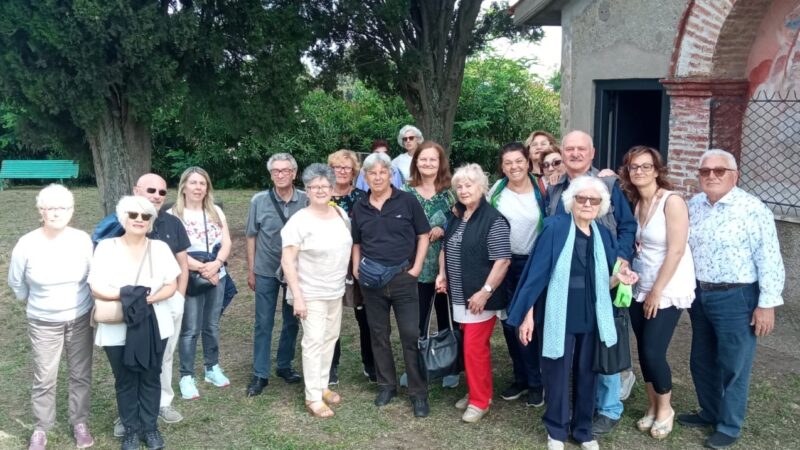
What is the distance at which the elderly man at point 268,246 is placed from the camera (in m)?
5.82

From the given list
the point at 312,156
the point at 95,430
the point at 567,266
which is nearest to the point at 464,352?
the point at 567,266

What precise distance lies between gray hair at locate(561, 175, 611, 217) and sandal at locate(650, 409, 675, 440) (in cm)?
151

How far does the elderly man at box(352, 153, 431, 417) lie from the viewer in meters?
5.35

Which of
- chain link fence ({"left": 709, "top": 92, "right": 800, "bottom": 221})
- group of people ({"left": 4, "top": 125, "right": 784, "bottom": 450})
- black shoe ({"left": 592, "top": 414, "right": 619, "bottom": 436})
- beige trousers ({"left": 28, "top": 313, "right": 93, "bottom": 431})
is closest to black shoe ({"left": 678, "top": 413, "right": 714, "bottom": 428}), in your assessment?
group of people ({"left": 4, "top": 125, "right": 784, "bottom": 450})

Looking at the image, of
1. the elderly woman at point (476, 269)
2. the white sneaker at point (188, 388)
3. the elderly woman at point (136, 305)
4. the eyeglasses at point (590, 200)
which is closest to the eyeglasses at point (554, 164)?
the elderly woman at point (476, 269)

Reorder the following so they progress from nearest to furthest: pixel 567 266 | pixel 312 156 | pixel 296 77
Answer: pixel 567 266 < pixel 296 77 < pixel 312 156

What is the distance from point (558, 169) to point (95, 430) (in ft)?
12.2

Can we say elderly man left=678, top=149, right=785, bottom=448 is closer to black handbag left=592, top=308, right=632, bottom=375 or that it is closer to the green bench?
black handbag left=592, top=308, right=632, bottom=375

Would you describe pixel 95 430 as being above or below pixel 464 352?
below

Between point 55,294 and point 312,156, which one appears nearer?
point 55,294

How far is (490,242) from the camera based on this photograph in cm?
514

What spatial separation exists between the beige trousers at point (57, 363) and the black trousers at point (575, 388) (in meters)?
2.92

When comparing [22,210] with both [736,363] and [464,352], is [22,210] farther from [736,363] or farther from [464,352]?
[736,363]

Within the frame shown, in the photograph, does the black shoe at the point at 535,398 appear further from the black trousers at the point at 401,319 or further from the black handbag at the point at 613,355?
the black handbag at the point at 613,355
